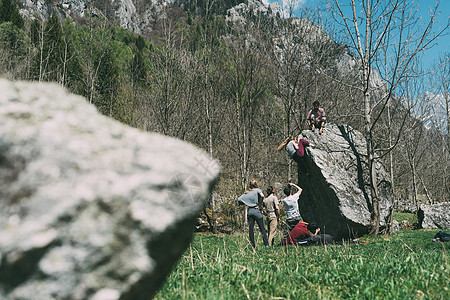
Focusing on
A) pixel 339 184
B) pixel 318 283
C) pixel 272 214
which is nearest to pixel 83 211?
pixel 318 283

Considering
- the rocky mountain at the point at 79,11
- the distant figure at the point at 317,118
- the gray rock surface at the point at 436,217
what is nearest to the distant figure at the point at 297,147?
the distant figure at the point at 317,118

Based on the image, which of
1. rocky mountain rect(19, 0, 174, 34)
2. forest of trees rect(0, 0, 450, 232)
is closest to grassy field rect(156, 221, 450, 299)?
forest of trees rect(0, 0, 450, 232)

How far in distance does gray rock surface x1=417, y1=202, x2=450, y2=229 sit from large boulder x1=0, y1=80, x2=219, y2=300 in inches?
744

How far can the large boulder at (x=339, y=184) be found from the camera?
9.23 m

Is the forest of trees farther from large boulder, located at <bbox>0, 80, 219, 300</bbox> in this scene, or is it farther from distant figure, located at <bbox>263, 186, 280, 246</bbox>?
large boulder, located at <bbox>0, 80, 219, 300</bbox>

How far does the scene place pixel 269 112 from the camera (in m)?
25.9

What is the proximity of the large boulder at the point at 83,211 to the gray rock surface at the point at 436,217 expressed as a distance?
18.9 meters

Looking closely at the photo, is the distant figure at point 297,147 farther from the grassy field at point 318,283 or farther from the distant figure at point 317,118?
the grassy field at point 318,283

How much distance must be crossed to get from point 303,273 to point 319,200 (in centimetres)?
716

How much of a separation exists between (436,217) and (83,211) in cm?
1968

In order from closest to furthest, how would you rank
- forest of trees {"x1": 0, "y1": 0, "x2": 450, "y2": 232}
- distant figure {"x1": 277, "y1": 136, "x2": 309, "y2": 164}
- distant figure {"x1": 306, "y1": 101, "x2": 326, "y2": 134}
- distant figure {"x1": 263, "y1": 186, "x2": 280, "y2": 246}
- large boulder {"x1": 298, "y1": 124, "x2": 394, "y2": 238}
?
distant figure {"x1": 263, "y1": 186, "x2": 280, "y2": 246}, large boulder {"x1": 298, "y1": 124, "x2": 394, "y2": 238}, distant figure {"x1": 277, "y1": 136, "x2": 309, "y2": 164}, distant figure {"x1": 306, "y1": 101, "x2": 326, "y2": 134}, forest of trees {"x1": 0, "y1": 0, "x2": 450, "y2": 232}

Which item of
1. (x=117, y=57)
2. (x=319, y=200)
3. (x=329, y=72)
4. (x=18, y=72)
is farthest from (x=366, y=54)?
(x=117, y=57)

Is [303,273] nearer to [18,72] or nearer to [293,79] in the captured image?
[293,79]

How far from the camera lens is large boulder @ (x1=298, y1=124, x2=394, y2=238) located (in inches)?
364
